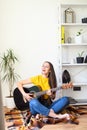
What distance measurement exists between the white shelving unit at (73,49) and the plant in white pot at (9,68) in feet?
2.82

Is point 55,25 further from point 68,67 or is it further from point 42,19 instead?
point 68,67

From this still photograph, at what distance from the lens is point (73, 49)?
4199mm

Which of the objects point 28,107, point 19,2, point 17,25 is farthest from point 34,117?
point 19,2

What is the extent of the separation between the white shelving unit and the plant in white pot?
0.86 meters

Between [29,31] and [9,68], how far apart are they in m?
0.80

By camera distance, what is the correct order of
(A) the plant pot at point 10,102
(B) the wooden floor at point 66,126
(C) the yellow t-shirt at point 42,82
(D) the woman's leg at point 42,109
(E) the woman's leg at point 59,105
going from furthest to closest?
(A) the plant pot at point 10,102
(C) the yellow t-shirt at point 42,82
(E) the woman's leg at point 59,105
(D) the woman's leg at point 42,109
(B) the wooden floor at point 66,126

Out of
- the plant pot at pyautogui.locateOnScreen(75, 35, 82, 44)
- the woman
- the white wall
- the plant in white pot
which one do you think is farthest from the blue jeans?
the plant pot at pyautogui.locateOnScreen(75, 35, 82, 44)

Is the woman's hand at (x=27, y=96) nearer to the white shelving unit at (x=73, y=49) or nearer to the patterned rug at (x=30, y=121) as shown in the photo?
the patterned rug at (x=30, y=121)

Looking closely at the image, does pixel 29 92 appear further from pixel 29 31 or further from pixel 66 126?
pixel 29 31

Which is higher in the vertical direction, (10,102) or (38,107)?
(38,107)

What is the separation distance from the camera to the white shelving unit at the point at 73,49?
13.2 feet

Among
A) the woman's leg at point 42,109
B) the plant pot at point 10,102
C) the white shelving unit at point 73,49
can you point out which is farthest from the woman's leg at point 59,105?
the plant pot at point 10,102

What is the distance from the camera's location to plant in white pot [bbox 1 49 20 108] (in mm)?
3984

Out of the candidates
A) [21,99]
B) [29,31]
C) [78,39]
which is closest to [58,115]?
[21,99]
